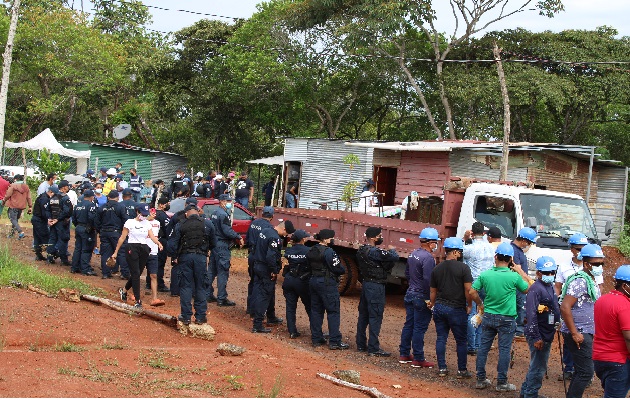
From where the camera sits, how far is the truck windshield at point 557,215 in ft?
40.4

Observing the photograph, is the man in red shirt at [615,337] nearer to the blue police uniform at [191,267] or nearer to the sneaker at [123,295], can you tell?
the blue police uniform at [191,267]

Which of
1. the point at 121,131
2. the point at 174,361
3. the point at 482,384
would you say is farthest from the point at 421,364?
the point at 121,131

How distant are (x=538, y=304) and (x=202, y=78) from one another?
25.8 metres

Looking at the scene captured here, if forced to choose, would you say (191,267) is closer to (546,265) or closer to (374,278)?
(374,278)

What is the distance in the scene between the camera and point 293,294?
37.9 feet

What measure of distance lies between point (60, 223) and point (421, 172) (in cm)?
978

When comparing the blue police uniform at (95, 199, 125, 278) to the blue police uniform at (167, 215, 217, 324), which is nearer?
the blue police uniform at (167, 215, 217, 324)

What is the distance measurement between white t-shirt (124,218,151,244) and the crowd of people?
0.02m

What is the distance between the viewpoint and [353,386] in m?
8.38

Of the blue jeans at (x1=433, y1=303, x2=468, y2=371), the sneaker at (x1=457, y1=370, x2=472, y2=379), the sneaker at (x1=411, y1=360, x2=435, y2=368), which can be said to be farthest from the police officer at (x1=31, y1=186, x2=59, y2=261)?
the sneaker at (x1=457, y1=370, x2=472, y2=379)

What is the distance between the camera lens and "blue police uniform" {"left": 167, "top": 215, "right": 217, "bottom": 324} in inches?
434

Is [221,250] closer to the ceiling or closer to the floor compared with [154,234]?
closer to the floor

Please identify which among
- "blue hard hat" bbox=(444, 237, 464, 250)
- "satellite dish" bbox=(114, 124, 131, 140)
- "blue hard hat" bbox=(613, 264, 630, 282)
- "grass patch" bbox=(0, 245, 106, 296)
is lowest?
"grass patch" bbox=(0, 245, 106, 296)

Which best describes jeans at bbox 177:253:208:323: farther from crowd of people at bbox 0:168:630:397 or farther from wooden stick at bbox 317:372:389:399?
wooden stick at bbox 317:372:389:399
